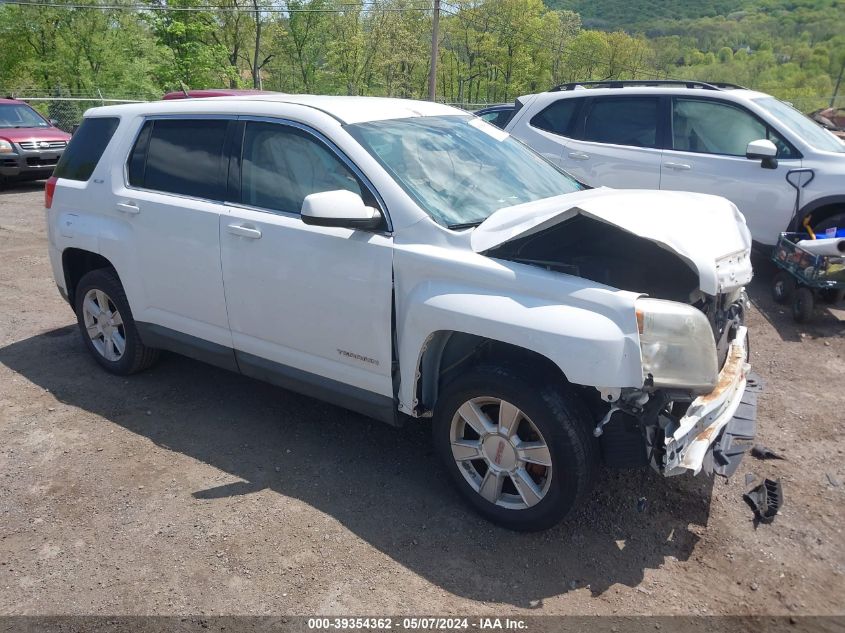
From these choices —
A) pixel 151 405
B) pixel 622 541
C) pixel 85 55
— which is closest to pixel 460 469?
pixel 622 541

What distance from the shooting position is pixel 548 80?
5959cm

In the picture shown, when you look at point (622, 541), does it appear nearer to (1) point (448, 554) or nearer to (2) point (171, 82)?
(1) point (448, 554)

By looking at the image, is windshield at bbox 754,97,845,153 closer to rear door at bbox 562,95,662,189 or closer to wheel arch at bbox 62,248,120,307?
rear door at bbox 562,95,662,189

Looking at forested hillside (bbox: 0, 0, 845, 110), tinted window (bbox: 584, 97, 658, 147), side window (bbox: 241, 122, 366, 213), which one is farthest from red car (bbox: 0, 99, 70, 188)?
forested hillside (bbox: 0, 0, 845, 110)

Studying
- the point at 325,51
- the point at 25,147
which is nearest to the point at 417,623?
the point at 25,147

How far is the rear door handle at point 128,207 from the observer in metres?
4.37

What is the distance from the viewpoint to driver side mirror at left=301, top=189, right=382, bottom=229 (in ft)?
10.4

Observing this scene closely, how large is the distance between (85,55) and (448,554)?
135ft

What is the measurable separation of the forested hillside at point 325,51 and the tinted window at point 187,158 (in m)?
30.2

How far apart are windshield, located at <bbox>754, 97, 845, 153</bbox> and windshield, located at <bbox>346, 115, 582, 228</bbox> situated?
4147 millimetres

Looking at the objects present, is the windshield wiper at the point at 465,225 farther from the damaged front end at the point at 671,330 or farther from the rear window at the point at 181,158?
the rear window at the point at 181,158

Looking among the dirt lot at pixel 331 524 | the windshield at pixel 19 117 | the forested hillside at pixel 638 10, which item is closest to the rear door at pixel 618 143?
the dirt lot at pixel 331 524

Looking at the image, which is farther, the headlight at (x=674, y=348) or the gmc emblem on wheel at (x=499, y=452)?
the gmc emblem on wheel at (x=499, y=452)

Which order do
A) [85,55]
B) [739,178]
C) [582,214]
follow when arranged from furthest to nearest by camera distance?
1. [85,55]
2. [739,178]
3. [582,214]
